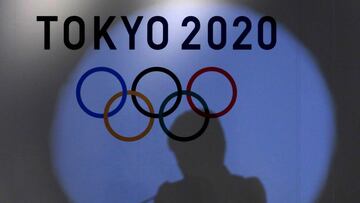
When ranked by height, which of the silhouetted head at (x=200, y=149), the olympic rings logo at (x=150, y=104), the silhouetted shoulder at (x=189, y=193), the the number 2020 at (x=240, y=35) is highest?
the the number 2020 at (x=240, y=35)

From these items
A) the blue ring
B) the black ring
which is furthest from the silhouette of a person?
the blue ring

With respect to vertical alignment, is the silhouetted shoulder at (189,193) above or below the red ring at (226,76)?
below

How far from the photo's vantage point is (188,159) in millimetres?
3439

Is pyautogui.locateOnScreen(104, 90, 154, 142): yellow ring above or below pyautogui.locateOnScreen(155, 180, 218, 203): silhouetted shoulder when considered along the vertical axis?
above

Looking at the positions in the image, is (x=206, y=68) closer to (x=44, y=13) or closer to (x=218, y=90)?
(x=218, y=90)

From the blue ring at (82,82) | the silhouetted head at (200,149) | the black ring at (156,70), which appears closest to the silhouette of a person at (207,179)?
the silhouetted head at (200,149)

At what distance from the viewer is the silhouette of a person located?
3.43 meters

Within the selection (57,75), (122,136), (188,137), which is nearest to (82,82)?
(57,75)

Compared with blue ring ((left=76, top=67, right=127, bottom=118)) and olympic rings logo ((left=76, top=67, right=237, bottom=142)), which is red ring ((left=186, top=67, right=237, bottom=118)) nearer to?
olympic rings logo ((left=76, top=67, right=237, bottom=142))

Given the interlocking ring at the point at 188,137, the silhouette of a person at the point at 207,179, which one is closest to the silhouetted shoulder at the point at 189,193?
the silhouette of a person at the point at 207,179

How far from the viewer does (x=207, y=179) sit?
11.3ft

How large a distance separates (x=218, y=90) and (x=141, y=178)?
31.7 inches

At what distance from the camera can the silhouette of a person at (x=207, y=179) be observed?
11.2 ft

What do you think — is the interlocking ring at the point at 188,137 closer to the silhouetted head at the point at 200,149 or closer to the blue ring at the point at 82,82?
the silhouetted head at the point at 200,149
